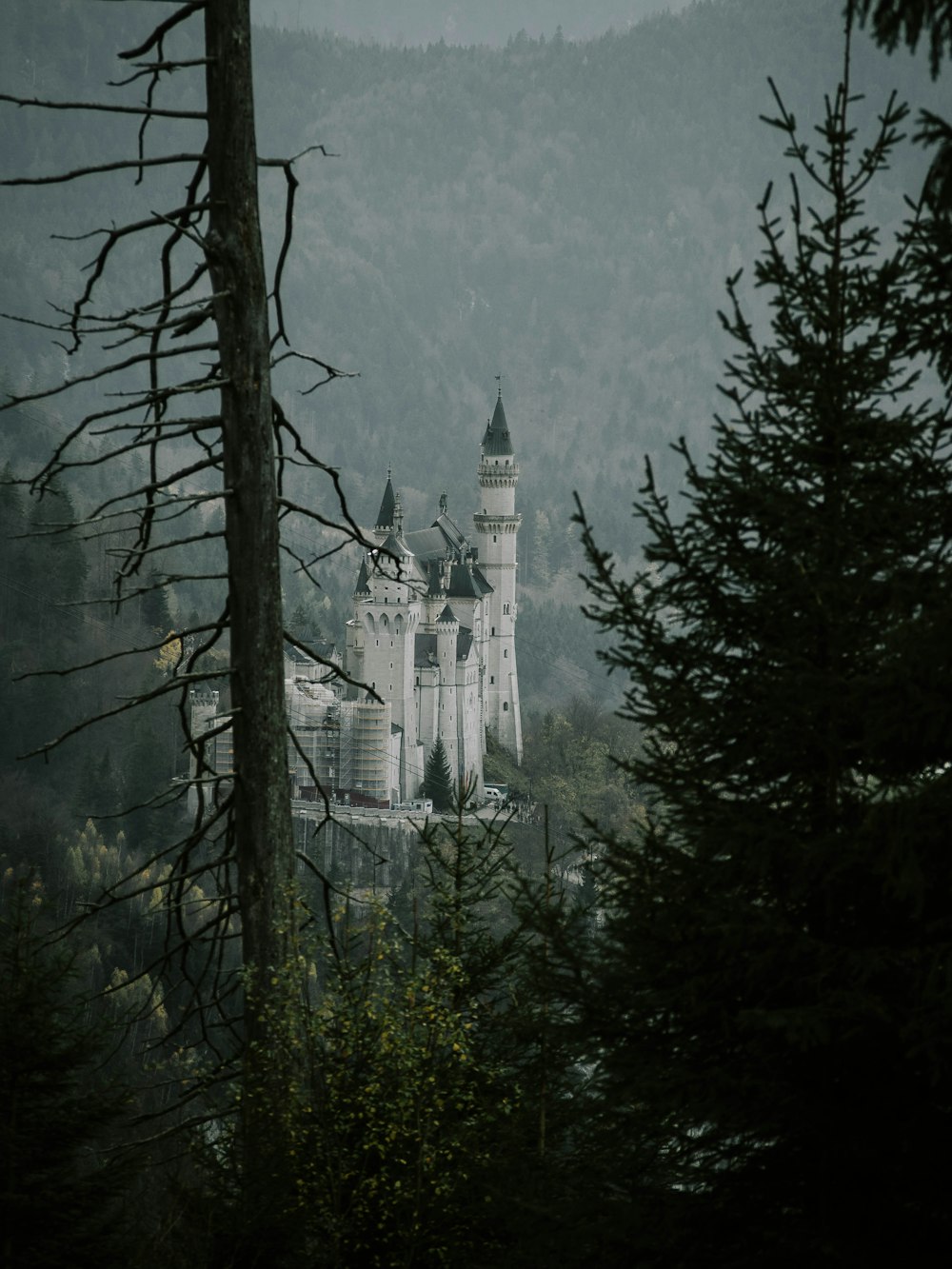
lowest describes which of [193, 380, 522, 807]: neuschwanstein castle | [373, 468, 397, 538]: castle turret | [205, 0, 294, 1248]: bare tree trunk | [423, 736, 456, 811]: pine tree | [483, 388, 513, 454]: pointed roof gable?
[205, 0, 294, 1248]: bare tree trunk

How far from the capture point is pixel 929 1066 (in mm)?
5148

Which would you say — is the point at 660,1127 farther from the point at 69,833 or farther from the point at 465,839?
the point at 69,833

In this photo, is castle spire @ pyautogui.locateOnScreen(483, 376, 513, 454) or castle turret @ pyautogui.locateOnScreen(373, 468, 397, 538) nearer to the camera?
castle turret @ pyautogui.locateOnScreen(373, 468, 397, 538)

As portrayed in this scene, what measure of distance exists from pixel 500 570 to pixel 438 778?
16.7m

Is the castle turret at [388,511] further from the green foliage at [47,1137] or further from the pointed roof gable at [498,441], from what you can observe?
the green foliage at [47,1137]

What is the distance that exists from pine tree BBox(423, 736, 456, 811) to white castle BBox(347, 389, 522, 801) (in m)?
0.73

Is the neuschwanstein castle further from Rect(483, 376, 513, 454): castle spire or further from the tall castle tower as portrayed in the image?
Rect(483, 376, 513, 454): castle spire

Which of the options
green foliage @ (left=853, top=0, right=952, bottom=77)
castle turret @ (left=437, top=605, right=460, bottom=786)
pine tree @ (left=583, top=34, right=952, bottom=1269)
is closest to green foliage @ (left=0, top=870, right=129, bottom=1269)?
pine tree @ (left=583, top=34, right=952, bottom=1269)

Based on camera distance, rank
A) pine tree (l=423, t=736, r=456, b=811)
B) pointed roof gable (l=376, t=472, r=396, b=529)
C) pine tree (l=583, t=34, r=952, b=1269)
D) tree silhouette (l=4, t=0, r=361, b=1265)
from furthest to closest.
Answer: pointed roof gable (l=376, t=472, r=396, b=529) → pine tree (l=423, t=736, r=456, b=811) → tree silhouette (l=4, t=0, r=361, b=1265) → pine tree (l=583, t=34, r=952, b=1269)

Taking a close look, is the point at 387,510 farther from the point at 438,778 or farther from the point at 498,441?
the point at 438,778

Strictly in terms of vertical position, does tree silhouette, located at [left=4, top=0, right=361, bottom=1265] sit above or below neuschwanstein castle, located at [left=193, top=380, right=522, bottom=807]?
below

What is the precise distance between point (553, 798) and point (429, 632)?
37.7 feet

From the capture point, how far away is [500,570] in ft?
283

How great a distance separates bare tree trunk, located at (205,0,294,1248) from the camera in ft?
22.0
